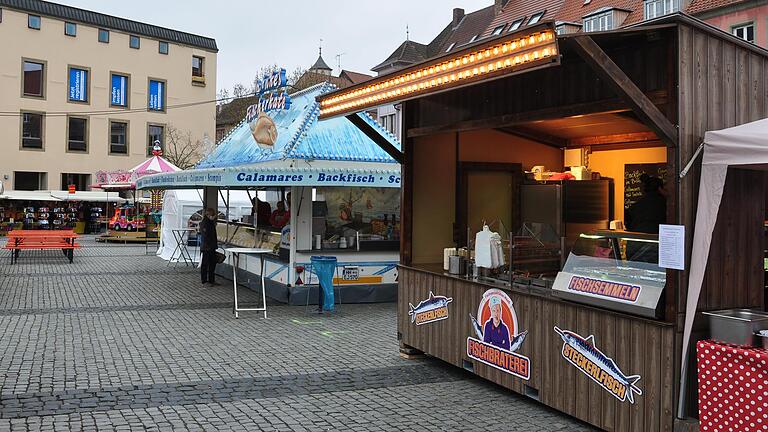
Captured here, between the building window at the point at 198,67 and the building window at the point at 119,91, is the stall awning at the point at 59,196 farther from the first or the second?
the building window at the point at 198,67

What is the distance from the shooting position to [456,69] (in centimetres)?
518

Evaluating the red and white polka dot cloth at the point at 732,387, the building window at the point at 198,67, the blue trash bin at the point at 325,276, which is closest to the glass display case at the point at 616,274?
the red and white polka dot cloth at the point at 732,387

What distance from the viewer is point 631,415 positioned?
475 cm

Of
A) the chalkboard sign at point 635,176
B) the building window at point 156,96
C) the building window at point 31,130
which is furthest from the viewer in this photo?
the building window at point 156,96

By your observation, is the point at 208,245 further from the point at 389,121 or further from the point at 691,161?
the point at 389,121

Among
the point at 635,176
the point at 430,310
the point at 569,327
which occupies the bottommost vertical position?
the point at 430,310

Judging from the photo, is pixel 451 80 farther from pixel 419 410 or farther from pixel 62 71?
pixel 62 71

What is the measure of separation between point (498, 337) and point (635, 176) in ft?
10.8

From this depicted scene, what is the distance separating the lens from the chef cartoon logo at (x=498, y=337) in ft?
19.3

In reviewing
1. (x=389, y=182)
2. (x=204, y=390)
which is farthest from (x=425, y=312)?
(x=389, y=182)

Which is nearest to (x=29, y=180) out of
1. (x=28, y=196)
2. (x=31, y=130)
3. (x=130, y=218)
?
(x=31, y=130)

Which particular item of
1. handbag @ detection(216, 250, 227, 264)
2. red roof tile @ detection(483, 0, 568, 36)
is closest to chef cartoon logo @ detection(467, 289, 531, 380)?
handbag @ detection(216, 250, 227, 264)

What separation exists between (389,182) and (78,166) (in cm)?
3123

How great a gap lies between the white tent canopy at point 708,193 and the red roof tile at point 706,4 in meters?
22.4
